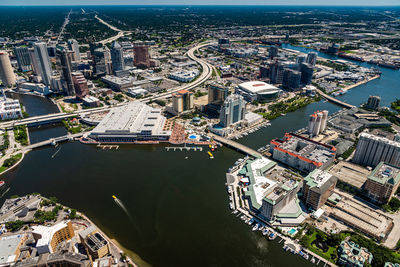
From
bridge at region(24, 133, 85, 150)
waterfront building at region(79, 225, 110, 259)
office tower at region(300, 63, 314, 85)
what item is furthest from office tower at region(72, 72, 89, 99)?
office tower at region(300, 63, 314, 85)

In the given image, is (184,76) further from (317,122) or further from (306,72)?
(317,122)

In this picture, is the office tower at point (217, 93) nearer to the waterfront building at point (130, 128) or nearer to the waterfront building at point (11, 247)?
the waterfront building at point (130, 128)

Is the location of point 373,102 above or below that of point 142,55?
below

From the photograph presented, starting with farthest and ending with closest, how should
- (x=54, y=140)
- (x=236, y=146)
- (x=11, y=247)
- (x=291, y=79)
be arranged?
1. (x=291, y=79)
2. (x=54, y=140)
3. (x=236, y=146)
4. (x=11, y=247)

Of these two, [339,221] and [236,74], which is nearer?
[339,221]

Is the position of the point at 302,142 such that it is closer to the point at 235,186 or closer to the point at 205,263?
the point at 235,186

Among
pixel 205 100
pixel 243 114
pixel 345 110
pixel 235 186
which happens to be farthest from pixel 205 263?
pixel 345 110

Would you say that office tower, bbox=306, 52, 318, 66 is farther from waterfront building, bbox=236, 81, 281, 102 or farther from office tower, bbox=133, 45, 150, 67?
office tower, bbox=133, 45, 150, 67

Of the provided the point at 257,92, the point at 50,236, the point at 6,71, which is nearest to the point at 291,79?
the point at 257,92
